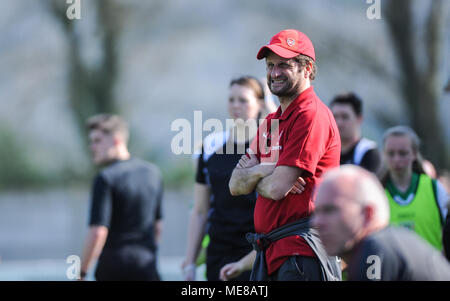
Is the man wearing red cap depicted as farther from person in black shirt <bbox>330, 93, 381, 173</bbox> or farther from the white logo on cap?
person in black shirt <bbox>330, 93, 381, 173</bbox>

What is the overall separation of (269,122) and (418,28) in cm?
1031

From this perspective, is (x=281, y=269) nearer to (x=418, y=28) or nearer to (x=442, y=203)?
(x=442, y=203)

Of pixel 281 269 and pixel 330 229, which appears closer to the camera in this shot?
pixel 330 229

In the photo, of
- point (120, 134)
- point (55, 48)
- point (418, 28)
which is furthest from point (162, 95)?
point (120, 134)

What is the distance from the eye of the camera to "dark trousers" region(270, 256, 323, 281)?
2807 millimetres

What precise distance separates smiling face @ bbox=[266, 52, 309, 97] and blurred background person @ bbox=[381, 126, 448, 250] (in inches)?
76.2

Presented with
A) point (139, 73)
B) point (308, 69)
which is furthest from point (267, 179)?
point (139, 73)

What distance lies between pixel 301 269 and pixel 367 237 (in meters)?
0.70

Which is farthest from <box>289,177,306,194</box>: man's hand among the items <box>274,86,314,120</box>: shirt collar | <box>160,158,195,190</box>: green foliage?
<box>160,158,195,190</box>: green foliage

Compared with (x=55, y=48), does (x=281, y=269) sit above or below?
below

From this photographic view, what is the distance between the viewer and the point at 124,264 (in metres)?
4.55
